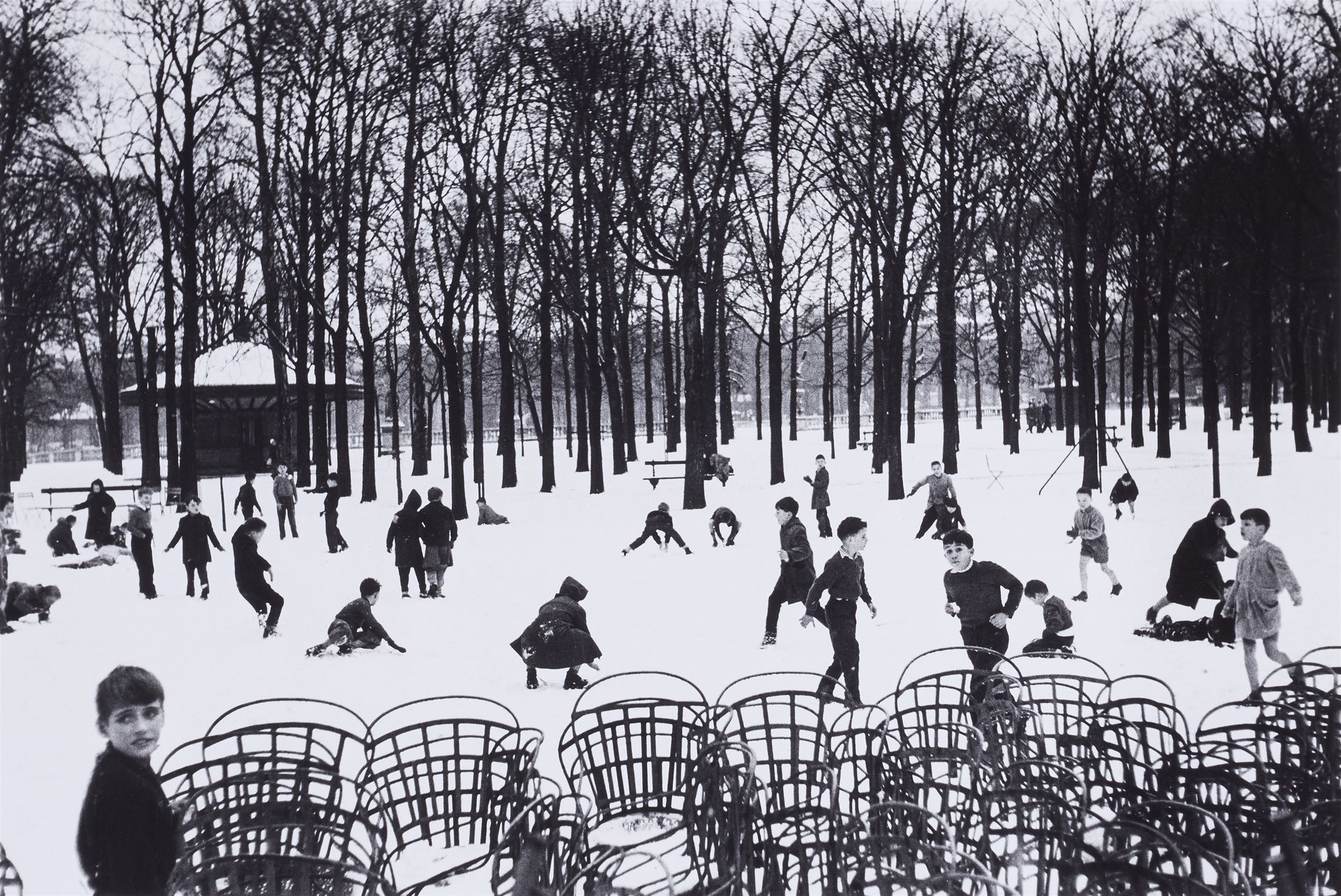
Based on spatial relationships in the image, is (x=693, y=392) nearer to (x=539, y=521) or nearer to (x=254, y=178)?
(x=539, y=521)

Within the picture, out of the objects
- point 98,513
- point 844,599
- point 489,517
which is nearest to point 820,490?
point 489,517

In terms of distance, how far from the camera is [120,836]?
3.04 metres

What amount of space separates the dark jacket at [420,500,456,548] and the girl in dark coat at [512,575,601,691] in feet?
8.43

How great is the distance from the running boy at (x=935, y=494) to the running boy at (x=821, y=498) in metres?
1.21

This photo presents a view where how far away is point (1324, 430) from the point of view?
21.0 m

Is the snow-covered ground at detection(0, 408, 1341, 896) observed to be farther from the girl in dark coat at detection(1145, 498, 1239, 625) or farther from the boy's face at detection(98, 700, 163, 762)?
the boy's face at detection(98, 700, 163, 762)

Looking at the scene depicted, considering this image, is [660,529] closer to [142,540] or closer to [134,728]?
[142,540]

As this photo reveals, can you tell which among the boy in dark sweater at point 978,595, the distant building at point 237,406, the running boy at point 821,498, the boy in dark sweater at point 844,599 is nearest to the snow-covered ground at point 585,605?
the running boy at point 821,498

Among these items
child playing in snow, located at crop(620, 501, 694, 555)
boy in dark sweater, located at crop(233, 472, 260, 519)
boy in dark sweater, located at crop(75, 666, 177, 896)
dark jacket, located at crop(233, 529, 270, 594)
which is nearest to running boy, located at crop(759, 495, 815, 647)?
child playing in snow, located at crop(620, 501, 694, 555)

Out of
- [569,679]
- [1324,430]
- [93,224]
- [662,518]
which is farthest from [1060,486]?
[1324,430]

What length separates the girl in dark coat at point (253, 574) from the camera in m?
9.07

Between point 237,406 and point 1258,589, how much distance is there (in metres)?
24.8

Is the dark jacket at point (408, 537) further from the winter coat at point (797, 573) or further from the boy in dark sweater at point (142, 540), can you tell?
the winter coat at point (797, 573)

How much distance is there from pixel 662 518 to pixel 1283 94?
901cm
